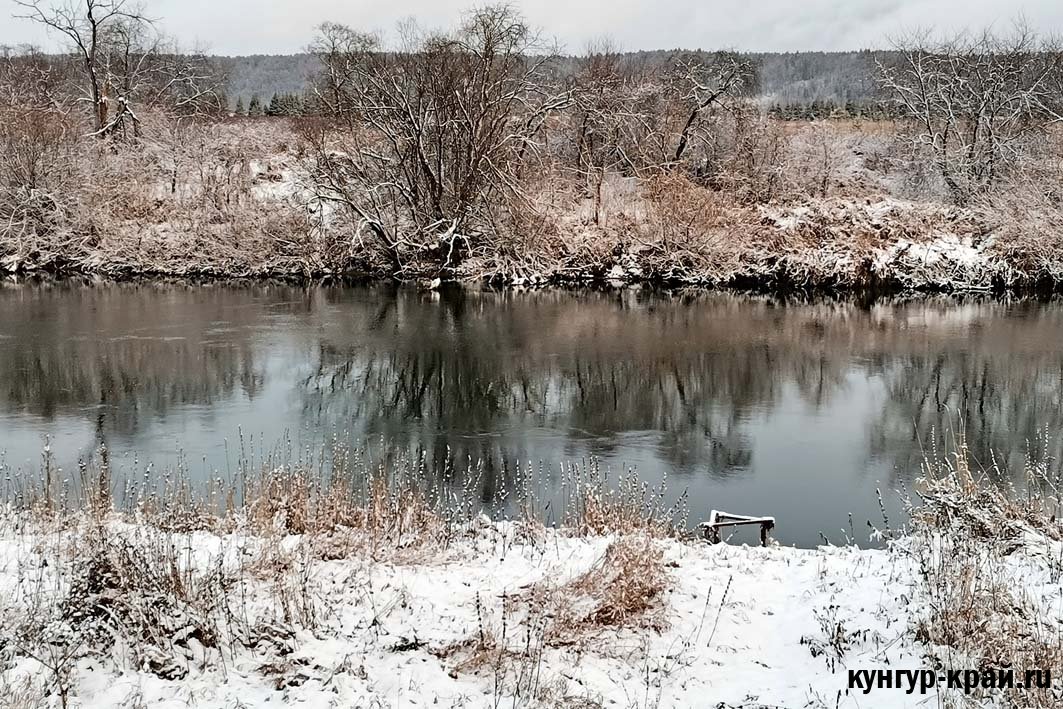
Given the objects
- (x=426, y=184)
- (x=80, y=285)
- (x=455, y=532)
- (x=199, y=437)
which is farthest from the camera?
(x=426, y=184)

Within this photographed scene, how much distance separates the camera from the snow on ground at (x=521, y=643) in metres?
4.48

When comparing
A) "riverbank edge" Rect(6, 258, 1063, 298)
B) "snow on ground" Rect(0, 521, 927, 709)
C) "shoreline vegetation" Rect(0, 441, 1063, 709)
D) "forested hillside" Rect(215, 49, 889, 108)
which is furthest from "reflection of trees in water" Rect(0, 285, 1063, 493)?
"forested hillside" Rect(215, 49, 889, 108)

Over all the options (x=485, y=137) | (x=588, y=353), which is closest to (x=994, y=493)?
(x=588, y=353)

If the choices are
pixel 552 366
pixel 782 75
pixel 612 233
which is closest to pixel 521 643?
pixel 552 366

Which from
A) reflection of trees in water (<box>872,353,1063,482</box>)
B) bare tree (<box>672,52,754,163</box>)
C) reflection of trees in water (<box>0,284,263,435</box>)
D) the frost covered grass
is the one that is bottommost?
reflection of trees in water (<box>872,353,1063,482</box>)

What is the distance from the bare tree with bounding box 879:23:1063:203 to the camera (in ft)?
103

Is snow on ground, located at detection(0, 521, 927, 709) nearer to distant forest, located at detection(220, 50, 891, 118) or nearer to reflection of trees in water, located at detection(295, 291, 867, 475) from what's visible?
reflection of trees in water, located at detection(295, 291, 867, 475)

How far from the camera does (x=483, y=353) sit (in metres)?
16.5

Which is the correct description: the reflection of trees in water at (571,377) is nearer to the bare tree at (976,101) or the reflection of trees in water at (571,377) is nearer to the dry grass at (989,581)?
the dry grass at (989,581)

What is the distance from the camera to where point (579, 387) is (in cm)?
1403

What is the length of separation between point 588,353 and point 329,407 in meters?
5.37

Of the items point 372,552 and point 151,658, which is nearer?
point 151,658

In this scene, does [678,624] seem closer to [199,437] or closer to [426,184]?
[199,437]

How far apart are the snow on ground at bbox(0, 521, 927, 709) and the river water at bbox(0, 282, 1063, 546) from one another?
96.2 inches
